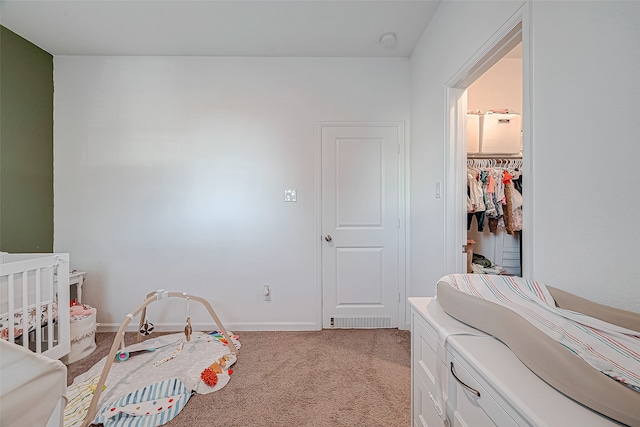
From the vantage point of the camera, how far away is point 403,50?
2.49 metres

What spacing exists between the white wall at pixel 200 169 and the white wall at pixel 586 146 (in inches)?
66.4

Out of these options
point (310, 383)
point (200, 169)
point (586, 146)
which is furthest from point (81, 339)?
point (586, 146)

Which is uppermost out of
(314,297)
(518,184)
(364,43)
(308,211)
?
(364,43)

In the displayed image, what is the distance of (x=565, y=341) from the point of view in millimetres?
579

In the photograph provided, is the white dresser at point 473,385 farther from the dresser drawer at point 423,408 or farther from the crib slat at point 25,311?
the crib slat at point 25,311

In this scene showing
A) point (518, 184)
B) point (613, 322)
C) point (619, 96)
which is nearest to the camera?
point (613, 322)

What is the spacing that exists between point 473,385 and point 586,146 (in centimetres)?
82

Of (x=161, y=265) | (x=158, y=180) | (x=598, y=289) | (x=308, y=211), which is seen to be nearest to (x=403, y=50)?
(x=308, y=211)

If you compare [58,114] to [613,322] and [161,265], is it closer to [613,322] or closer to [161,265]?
[161,265]

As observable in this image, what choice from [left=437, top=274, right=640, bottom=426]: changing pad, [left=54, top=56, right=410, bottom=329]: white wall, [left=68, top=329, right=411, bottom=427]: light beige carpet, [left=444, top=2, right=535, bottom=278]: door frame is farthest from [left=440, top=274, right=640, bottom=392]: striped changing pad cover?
[left=54, top=56, right=410, bottom=329]: white wall

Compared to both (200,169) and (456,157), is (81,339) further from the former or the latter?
(456,157)

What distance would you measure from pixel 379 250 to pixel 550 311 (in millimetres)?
1919

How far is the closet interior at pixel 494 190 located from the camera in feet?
7.29

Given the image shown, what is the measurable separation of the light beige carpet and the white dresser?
0.60 metres
